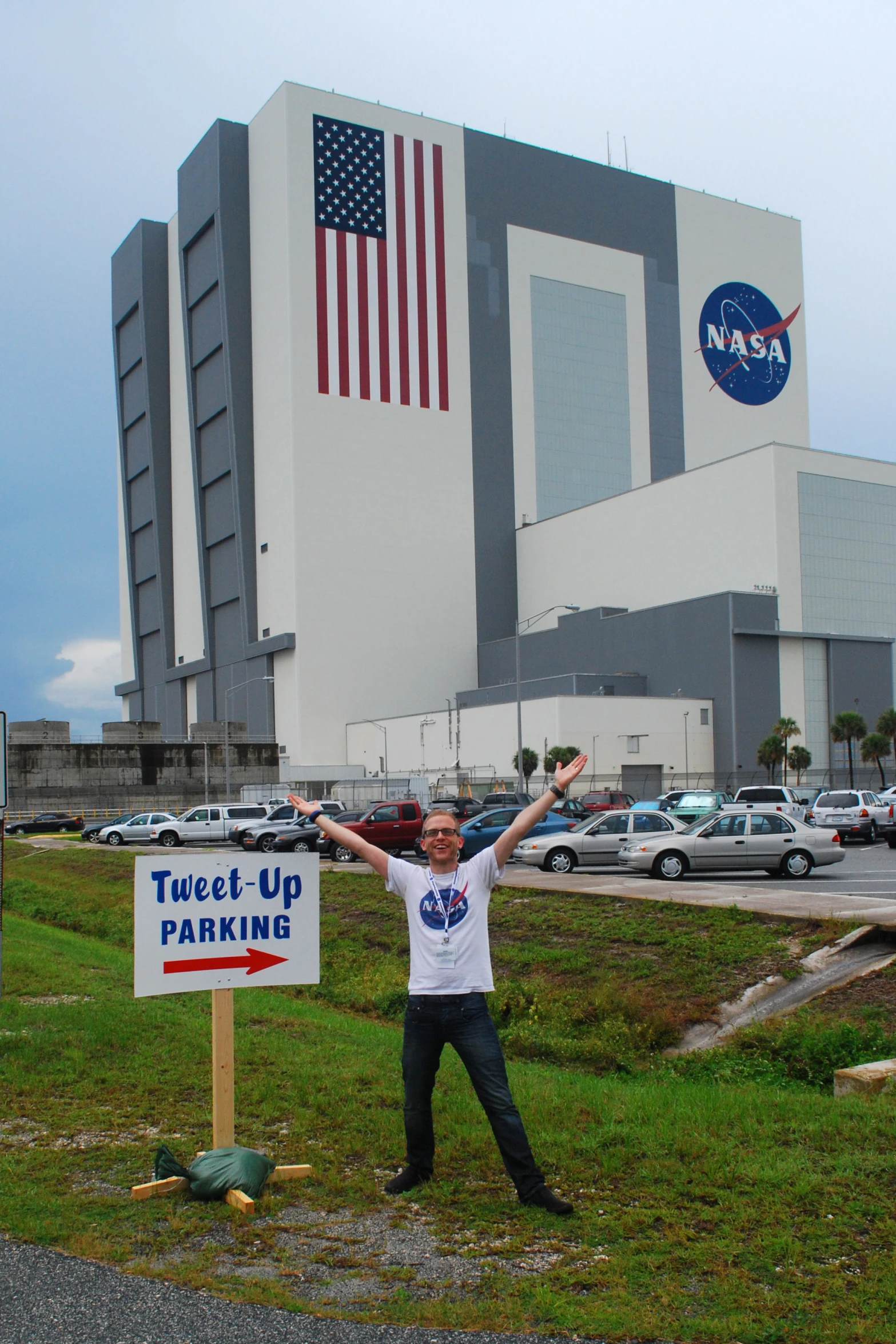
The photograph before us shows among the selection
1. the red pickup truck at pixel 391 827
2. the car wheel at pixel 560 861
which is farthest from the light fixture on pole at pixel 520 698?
the car wheel at pixel 560 861

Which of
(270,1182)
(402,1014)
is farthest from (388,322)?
(270,1182)

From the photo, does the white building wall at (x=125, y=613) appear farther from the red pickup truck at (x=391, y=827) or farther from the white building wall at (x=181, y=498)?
the red pickup truck at (x=391, y=827)

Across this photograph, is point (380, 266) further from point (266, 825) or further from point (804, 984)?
point (804, 984)

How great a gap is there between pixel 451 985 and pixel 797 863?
19.4m

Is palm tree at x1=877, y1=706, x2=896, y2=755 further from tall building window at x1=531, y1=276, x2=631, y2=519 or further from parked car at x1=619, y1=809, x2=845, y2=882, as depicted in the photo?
parked car at x1=619, y1=809, x2=845, y2=882

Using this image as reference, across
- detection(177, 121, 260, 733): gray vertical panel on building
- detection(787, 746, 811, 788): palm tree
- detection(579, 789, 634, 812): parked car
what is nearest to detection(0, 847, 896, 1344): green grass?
detection(579, 789, 634, 812): parked car

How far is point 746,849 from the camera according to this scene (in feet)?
77.7

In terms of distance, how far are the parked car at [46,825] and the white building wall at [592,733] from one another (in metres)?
22.3

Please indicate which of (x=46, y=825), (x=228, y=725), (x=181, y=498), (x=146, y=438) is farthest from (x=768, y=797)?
(x=146, y=438)

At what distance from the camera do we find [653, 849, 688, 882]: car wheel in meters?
24.0

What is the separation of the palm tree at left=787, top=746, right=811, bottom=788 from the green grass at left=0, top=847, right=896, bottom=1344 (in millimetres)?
59062

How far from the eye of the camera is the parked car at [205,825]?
44844 mm

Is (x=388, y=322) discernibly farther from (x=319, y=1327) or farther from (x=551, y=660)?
(x=319, y=1327)

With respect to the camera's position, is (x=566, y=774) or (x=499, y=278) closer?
(x=566, y=774)
